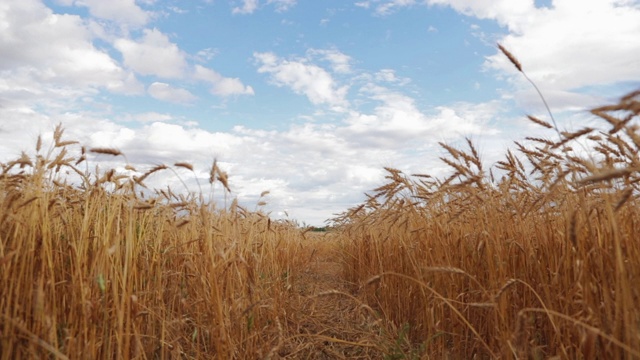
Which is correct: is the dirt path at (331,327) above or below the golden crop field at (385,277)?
below

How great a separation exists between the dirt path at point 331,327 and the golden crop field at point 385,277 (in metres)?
0.03

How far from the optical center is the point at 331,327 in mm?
3863

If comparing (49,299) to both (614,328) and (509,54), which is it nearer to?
(614,328)

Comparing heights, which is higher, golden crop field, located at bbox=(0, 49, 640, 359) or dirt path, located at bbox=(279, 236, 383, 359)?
golden crop field, located at bbox=(0, 49, 640, 359)

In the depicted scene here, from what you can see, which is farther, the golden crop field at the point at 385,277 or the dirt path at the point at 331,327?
the dirt path at the point at 331,327

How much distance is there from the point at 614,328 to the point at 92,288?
272cm

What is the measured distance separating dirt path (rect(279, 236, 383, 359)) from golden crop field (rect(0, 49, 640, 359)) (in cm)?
3

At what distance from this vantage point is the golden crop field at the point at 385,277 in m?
2.12

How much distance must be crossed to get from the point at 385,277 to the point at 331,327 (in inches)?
45.5

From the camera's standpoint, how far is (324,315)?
4.73m

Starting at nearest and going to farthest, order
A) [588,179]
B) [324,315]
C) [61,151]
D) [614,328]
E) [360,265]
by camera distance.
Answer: [588,179]
[614,328]
[61,151]
[324,315]
[360,265]

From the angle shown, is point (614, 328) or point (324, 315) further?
point (324, 315)

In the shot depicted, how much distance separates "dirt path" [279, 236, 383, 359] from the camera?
3.49 metres

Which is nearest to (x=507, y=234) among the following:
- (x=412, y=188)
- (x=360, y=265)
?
(x=412, y=188)
